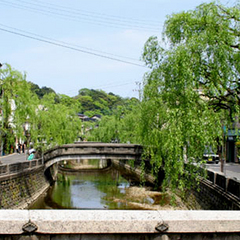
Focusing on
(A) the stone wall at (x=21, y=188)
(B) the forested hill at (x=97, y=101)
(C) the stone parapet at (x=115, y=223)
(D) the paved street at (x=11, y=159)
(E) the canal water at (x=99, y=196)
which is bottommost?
(E) the canal water at (x=99, y=196)

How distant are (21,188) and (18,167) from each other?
59.4 inches

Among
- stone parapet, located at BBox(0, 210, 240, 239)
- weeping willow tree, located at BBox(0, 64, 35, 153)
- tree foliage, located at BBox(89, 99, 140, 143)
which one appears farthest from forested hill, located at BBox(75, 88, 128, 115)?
stone parapet, located at BBox(0, 210, 240, 239)

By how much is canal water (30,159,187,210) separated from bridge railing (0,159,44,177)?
8.56ft

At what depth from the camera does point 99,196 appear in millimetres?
30812

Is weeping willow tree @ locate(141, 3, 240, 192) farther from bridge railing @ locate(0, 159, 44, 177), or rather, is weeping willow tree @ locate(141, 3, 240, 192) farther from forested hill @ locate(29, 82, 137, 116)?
forested hill @ locate(29, 82, 137, 116)

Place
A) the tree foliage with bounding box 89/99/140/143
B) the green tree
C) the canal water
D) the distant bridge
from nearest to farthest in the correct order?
the canal water < the distant bridge < the green tree < the tree foliage with bounding box 89/99/140/143

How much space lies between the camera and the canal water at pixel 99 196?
87.3 ft

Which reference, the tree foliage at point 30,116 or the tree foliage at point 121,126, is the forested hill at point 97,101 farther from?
the tree foliage at point 30,116

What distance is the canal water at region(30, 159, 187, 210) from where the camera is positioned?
87.3ft

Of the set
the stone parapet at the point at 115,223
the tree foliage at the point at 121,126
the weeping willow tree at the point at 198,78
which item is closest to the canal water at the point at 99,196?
the weeping willow tree at the point at 198,78

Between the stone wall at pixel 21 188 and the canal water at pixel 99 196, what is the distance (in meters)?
0.73

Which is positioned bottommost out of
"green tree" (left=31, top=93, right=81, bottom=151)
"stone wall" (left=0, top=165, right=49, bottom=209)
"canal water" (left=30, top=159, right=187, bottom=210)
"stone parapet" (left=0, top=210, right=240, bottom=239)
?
"canal water" (left=30, top=159, right=187, bottom=210)

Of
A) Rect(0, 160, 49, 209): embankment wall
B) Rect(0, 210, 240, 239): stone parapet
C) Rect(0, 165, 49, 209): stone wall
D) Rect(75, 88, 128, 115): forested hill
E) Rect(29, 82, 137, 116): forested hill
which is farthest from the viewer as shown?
Rect(75, 88, 128, 115): forested hill

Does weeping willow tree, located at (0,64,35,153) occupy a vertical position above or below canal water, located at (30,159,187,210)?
above
